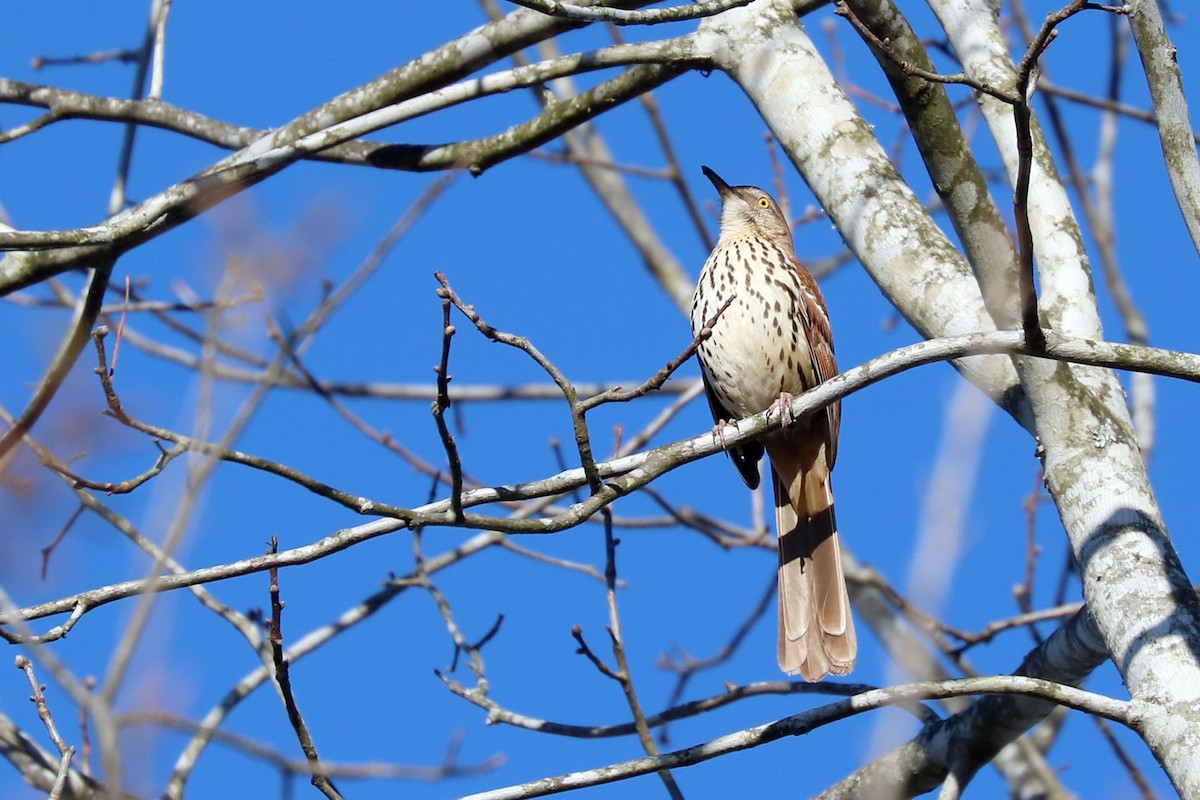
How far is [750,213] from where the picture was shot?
6.05 metres

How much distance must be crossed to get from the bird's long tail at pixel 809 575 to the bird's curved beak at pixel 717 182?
1.48 m

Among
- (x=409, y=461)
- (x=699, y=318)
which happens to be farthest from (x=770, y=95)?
(x=409, y=461)

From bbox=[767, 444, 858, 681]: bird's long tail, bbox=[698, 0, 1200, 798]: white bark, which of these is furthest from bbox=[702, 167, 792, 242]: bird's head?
bbox=[698, 0, 1200, 798]: white bark

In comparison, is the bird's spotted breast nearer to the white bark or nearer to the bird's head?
the bird's head

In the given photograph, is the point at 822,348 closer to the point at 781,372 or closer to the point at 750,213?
the point at 781,372

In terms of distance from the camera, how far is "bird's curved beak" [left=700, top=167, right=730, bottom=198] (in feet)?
20.4

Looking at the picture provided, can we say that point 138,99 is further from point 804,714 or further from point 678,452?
point 804,714

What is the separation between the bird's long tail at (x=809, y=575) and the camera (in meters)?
4.63

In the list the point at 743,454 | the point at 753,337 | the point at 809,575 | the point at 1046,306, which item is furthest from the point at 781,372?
the point at 1046,306

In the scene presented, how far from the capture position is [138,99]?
4.91m

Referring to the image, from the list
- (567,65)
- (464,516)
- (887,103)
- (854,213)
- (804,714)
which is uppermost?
(887,103)

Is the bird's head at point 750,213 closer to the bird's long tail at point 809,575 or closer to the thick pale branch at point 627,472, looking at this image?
the bird's long tail at point 809,575

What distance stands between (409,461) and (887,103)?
342cm

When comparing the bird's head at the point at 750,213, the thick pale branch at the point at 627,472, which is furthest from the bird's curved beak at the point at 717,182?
the thick pale branch at the point at 627,472
